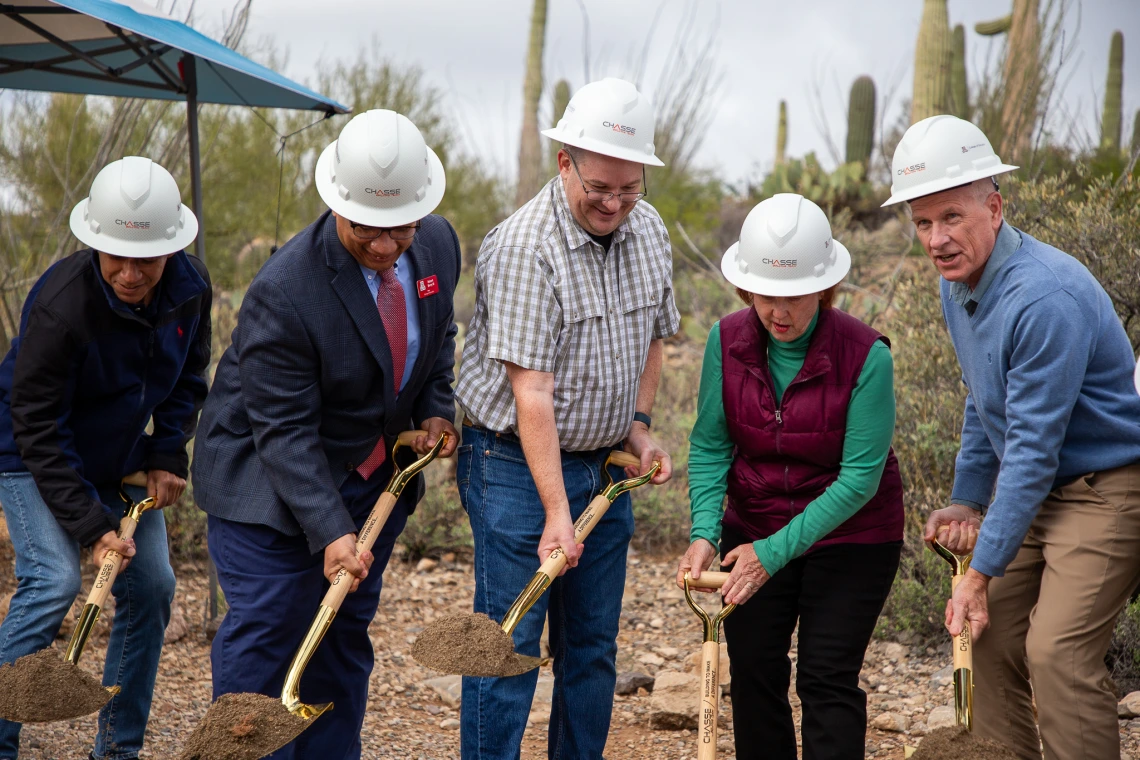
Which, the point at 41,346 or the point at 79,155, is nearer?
the point at 41,346

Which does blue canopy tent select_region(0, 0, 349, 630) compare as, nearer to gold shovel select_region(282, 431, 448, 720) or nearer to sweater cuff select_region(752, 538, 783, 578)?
gold shovel select_region(282, 431, 448, 720)

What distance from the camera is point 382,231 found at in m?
2.83

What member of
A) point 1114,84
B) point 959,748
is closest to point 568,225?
point 959,748

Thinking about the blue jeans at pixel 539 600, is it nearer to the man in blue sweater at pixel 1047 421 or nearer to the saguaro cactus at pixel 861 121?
the man in blue sweater at pixel 1047 421

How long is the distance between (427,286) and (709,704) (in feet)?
4.57

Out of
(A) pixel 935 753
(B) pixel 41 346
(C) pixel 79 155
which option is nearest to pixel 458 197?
(C) pixel 79 155

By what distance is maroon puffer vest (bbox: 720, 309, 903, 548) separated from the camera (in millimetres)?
2902

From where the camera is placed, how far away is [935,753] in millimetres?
2410

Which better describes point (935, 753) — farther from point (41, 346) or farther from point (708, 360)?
point (41, 346)

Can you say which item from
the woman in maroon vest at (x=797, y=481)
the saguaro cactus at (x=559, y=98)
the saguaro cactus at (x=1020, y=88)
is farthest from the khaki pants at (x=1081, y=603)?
the saguaro cactus at (x=559, y=98)

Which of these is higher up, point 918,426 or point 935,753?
point 918,426

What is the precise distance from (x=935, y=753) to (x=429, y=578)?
4.11 metres

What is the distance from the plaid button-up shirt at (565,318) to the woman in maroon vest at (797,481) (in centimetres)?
26

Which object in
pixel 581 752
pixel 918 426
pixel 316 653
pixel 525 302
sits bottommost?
pixel 581 752
